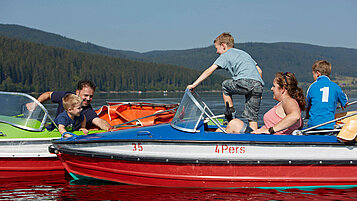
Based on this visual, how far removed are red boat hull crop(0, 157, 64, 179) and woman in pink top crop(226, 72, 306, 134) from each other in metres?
3.82

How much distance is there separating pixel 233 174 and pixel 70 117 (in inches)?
145

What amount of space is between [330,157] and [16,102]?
20.1 ft

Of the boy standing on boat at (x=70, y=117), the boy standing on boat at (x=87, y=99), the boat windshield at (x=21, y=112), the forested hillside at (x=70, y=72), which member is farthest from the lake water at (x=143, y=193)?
the forested hillside at (x=70, y=72)

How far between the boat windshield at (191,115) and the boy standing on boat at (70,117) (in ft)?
7.31

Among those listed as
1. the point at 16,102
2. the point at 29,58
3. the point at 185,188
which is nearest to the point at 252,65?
the point at 185,188

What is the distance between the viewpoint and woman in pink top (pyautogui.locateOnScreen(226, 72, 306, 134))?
20.7 feet

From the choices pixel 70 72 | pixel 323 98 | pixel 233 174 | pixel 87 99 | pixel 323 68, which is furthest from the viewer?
pixel 70 72

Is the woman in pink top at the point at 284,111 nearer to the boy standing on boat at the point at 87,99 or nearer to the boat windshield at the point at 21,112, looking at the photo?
the boy standing on boat at the point at 87,99

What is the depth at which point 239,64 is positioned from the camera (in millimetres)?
7176

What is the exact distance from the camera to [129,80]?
176 m

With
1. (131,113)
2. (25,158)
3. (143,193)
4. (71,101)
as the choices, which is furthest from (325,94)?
(25,158)

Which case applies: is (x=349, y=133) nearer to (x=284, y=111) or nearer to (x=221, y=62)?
(x=284, y=111)

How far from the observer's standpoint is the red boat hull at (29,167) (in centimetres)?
790

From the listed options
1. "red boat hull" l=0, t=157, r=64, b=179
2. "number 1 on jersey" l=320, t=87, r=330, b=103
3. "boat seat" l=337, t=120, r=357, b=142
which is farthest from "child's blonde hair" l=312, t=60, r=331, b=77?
"red boat hull" l=0, t=157, r=64, b=179
